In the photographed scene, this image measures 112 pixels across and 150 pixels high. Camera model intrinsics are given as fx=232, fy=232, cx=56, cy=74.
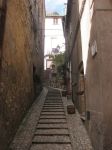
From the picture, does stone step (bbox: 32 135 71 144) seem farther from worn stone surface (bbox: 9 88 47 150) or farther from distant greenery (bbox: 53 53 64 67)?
distant greenery (bbox: 53 53 64 67)

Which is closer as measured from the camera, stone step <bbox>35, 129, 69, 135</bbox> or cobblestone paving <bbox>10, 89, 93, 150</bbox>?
cobblestone paving <bbox>10, 89, 93, 150</bbox>

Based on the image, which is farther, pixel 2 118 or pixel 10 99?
pixel 10 99

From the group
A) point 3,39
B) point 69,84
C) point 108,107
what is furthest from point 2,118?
point 69,84

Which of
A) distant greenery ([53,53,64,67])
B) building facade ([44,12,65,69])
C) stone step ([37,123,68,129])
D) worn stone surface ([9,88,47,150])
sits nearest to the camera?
worn stone surface ([9,88,47,150])

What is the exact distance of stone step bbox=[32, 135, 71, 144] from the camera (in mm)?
6414

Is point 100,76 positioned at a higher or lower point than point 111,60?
lower

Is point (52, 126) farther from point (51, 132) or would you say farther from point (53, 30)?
point (53, 30)

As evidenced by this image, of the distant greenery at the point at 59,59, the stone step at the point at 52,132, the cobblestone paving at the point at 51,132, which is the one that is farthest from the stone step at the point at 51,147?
the distant greenery at the point at 59,59

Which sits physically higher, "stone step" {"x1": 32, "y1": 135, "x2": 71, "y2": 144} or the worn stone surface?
the worn stone surface

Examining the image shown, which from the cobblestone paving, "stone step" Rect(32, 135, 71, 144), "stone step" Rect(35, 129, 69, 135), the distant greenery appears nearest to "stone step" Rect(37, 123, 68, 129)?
the cobblestone paving

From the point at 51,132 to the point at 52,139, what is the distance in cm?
56

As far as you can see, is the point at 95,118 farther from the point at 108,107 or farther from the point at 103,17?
the point at 103,17

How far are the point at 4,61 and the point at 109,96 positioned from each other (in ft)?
8.69

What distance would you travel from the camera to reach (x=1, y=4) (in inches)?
219
